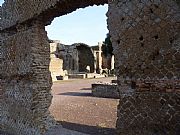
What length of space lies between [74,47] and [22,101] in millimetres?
33217

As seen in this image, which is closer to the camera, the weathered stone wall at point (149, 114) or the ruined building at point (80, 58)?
the weathered stone wall at point (149, 114)

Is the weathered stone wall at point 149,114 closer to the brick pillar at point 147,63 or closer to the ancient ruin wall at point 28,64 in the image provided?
the brick pillar at point 147,63

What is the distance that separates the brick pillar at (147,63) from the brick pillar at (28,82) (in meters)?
2.63

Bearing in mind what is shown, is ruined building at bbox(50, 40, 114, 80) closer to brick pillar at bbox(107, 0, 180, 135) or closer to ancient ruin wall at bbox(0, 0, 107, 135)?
ancient ruin wall at bbox(0, 0, 107, 135)

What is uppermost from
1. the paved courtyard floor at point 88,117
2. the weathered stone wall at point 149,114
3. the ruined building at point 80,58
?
the ruined building at point 80,58

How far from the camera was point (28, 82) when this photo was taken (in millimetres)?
7328

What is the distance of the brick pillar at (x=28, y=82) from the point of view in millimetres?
7117

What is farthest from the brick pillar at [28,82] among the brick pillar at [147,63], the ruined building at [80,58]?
the ruined building at [80,58]

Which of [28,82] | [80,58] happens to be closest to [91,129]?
[28,82]

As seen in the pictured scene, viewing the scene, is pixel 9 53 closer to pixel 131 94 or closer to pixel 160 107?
pixel 131 94

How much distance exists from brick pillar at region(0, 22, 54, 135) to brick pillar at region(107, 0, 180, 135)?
2634 mm

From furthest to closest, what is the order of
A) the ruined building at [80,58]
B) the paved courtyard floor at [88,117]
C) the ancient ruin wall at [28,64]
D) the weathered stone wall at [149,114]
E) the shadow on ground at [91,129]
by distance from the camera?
the ruined building at [80,58]
the paved courtyard floor at [88,117]
the shadow on ground at [91,129]
the ancient ruin wall at [28,64]
the weathered stone wall at [149,114]

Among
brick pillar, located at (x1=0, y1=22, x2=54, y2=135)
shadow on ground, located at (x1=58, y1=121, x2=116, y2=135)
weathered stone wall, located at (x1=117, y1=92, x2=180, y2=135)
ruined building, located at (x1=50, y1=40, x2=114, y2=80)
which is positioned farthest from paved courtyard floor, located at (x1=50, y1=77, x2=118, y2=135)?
ruined building, located at (x1=50, y1=40, x2=114, y2=80)

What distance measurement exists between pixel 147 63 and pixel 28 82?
3590mm
